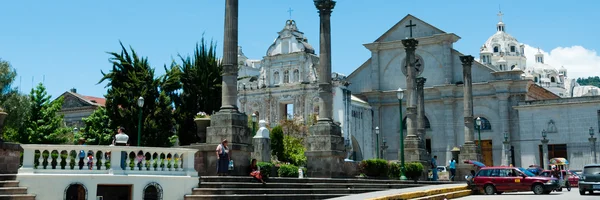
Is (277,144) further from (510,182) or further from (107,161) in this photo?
(107,161)

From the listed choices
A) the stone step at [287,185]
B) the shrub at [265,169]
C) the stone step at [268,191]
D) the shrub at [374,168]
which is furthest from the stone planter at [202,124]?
the shrub at [374,168]

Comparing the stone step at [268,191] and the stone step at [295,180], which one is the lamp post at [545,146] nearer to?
Result: the stone step at [295,180]

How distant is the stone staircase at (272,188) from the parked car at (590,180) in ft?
27.2

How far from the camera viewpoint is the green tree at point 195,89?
36.1 meters

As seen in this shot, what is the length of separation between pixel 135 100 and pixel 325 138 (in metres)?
14.4

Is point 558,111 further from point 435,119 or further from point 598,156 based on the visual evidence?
point 435,119

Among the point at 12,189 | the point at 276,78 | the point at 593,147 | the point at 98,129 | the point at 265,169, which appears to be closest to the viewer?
the point at 12,189

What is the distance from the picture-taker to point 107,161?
691 inches

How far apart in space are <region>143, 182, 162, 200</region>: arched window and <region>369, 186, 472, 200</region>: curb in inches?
239

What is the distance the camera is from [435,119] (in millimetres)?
61062

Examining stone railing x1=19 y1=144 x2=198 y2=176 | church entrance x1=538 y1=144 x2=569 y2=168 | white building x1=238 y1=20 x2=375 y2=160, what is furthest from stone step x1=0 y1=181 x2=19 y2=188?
church entrance x1=538 y1=144 x2=569 y2=168

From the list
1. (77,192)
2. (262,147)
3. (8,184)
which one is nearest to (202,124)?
(77,192)

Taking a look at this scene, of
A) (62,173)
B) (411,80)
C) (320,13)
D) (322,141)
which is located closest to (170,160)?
(62,173)

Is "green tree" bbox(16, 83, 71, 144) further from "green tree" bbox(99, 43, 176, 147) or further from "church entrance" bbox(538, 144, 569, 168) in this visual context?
"church entrance" bbox(538, 144, 569, 168)
